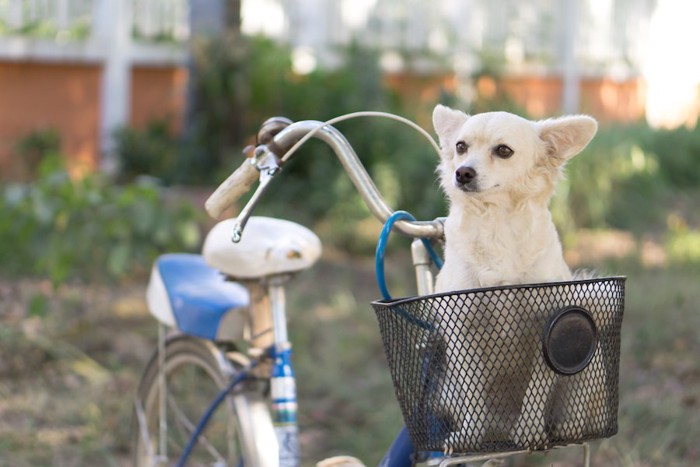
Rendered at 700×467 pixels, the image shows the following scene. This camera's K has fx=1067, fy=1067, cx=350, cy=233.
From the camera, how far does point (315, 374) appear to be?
5.55 m

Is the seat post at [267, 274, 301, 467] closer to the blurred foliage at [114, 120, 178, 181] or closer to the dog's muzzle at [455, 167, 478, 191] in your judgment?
the dog's muzzle at [455, 167, 478, 191]

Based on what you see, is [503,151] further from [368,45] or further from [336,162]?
[368,45]

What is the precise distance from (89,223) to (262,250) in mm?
3285

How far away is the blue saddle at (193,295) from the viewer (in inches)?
120

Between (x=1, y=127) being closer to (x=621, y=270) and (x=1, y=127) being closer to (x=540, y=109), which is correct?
(x=621, y=270)

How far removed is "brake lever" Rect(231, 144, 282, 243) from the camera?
243 cm

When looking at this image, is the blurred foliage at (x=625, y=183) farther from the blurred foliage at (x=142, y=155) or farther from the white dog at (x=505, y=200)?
the white dog at (x=505, y=200)

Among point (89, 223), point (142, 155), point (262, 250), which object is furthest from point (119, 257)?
point (142, 155)

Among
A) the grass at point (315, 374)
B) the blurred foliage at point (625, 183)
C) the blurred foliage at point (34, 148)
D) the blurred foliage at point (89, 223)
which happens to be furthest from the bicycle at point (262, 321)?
the blurred foliage at point (34, 148)

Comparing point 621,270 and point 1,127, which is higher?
point 1,127

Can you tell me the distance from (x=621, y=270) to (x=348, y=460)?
5093 millimetres

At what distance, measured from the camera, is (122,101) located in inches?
409

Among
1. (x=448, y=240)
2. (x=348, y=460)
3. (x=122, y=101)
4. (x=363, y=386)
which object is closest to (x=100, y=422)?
(x=363, y=386)

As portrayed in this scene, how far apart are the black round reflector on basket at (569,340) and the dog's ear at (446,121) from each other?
1.70ft
